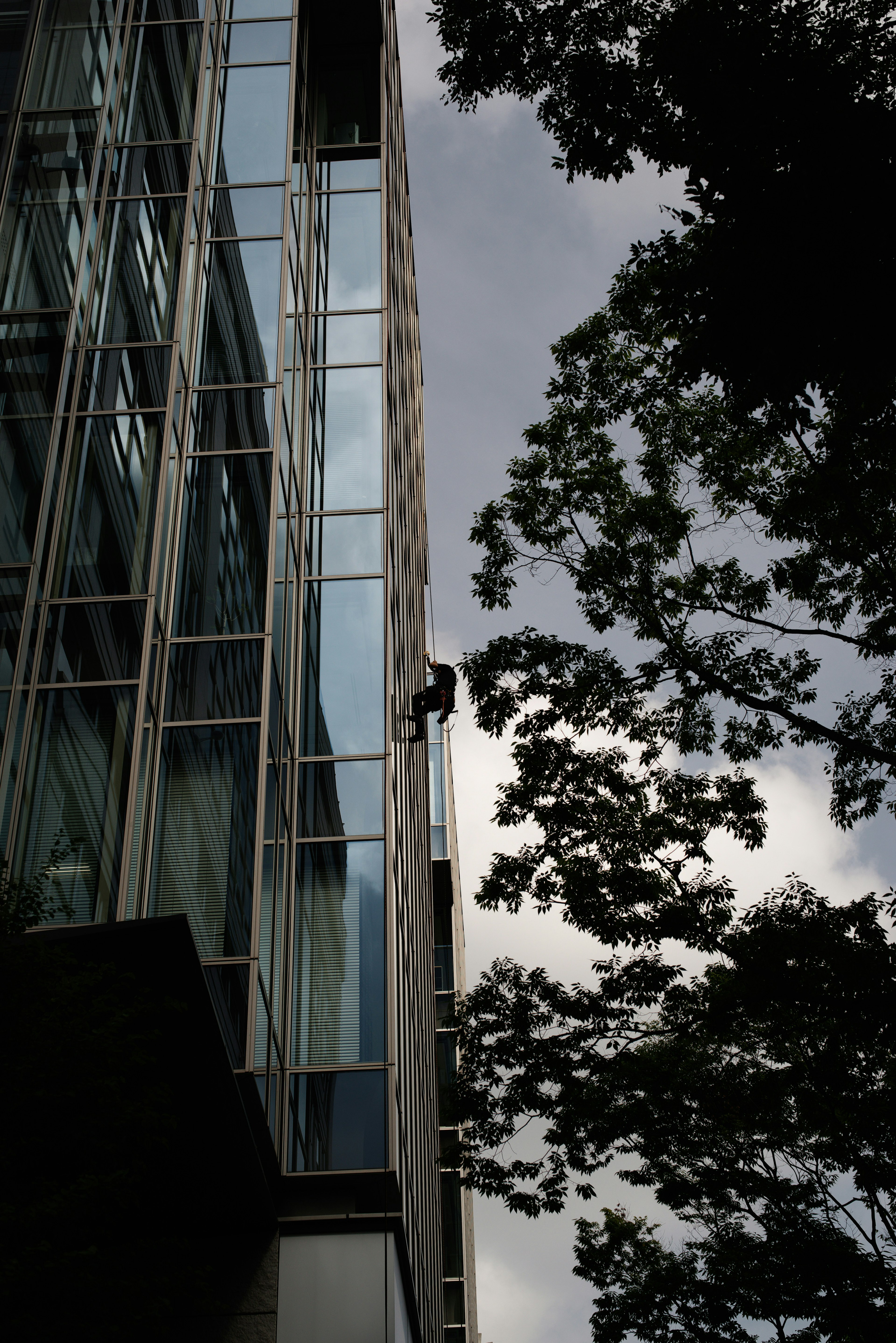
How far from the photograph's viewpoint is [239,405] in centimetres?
1627

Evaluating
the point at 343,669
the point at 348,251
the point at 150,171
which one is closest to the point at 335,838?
the point at 343,669

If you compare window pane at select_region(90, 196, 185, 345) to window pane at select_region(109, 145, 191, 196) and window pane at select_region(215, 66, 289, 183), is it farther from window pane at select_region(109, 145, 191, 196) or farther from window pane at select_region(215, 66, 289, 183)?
window pane at select_region(215, 66, 289, 183)

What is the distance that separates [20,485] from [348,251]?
12.4 metres

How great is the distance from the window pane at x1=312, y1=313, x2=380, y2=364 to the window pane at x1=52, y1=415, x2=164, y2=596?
7239 mm

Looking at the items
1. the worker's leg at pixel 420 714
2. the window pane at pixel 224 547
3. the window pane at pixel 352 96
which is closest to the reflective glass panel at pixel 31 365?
the window pane at pixel 224 547

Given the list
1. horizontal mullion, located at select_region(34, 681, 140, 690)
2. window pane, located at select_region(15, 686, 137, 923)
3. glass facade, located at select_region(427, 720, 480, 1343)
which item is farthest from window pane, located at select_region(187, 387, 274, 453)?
glass facade, located at select_region(427, 720, 480, 1343)

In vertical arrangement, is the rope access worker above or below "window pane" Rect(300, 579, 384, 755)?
above

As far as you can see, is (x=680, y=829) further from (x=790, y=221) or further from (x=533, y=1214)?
(x=790, y=221)

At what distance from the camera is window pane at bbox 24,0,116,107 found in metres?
13.8

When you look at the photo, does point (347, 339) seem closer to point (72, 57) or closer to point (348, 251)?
point (348, 251)

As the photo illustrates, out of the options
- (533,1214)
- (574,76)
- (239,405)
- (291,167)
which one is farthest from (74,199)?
(533,1214)

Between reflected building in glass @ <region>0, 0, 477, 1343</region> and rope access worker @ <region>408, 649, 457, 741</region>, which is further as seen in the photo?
rope access worker @ <region>408, 649, 457, 741</region>

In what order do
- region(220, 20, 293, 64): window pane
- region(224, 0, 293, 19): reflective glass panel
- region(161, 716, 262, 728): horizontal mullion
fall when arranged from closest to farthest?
region(161, 716, 262, 728): horizontal mullion → region(220, 20, 293, 64): window pane → region(224, 0, 293, 19): reflective glass panel

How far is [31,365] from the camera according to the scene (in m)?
12.8
